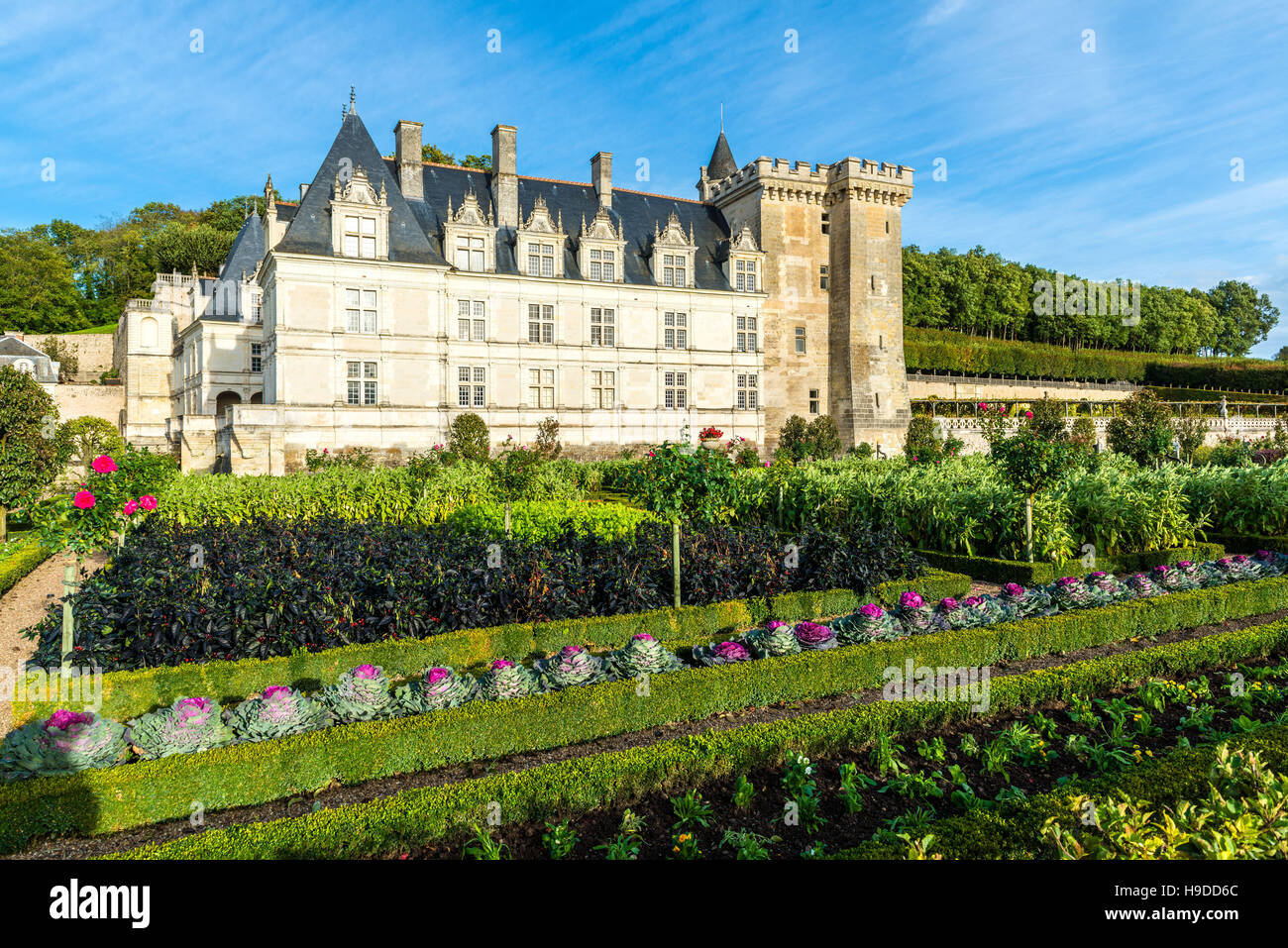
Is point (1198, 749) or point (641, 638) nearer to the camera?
point (1198, 749)

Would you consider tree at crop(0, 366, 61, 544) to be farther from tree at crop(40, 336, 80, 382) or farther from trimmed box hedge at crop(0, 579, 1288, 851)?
tree at crop(40, 336, 80, 382)

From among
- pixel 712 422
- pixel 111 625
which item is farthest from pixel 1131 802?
pixel 712 422

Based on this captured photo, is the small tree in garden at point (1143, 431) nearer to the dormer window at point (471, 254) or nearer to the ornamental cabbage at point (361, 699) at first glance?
the dormer window at point (471, 254)

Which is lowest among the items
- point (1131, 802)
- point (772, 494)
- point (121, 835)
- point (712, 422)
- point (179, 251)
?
point (121, 835)

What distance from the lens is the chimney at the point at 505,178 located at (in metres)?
31.1

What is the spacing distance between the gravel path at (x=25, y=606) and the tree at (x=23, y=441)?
1.53 meters

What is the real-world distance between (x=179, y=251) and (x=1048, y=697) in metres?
64.0

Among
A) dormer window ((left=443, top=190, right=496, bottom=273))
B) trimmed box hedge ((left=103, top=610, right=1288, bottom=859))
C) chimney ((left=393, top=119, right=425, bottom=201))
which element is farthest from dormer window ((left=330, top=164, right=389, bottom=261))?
trimmed box hedge ((left=103, top=610, right=1288, bottom=859))

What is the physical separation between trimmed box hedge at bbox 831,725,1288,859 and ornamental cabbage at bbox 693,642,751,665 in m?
2.97

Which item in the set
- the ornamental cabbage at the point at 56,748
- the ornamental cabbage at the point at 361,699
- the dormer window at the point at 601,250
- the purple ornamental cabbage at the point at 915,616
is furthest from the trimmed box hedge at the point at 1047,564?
the dormer window at the point at 601,250

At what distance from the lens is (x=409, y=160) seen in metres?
29.9

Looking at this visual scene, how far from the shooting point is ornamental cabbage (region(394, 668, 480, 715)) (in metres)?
6.07
